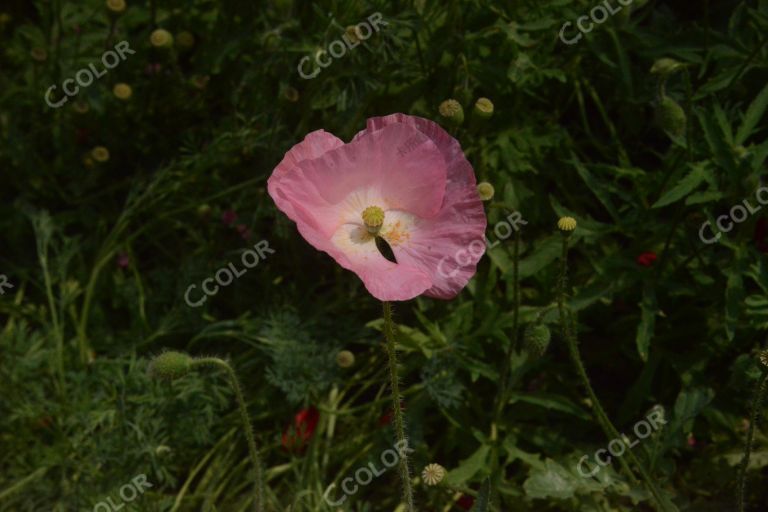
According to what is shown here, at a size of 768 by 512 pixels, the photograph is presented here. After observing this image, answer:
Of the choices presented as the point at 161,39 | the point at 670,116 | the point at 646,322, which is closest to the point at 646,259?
the point at 646,322

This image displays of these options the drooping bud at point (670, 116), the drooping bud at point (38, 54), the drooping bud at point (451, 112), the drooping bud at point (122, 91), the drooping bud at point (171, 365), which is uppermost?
the drooping bud at point (38, 54)

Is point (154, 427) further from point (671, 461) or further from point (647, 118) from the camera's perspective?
point (647, 118)

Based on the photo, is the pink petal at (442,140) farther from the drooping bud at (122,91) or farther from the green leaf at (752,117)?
the drooping bud at (122,91)

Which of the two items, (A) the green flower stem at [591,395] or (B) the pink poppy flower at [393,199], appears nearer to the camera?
(B) the pink poppy flower at [393,199]

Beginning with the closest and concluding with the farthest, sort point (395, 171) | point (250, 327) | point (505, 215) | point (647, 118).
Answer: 1. point (395, 171)
2. point (505, 215)
3. point (250, 327)
4. point (647, 118)

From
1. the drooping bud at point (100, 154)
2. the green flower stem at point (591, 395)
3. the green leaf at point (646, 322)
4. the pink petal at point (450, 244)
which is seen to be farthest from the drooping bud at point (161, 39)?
the green leaf at point (646, 322)

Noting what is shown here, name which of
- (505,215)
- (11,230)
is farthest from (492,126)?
(11,230)

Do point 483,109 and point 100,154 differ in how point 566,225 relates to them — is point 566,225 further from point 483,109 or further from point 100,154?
point 100,154
